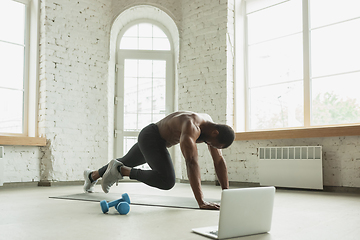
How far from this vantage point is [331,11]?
15.8 ft

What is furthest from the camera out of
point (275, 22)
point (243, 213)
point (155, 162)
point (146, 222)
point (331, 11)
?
point (275, 22)

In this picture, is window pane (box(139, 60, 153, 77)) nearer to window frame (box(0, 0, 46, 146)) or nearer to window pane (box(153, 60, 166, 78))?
window pane (box(153, 60, 166, 78))

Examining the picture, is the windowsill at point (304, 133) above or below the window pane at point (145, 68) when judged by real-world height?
below

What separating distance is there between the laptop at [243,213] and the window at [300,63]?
3.22 meters

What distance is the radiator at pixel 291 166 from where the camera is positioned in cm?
439

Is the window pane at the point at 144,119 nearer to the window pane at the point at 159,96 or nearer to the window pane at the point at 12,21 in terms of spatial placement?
the window pane at the point at 159,96

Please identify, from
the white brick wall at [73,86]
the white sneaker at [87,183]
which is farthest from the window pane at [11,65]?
the white sneaker at [87,183]

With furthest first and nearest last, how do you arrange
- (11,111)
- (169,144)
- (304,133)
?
(11,111)
(304,133)
(169,144)

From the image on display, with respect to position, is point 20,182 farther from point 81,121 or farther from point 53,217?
point 53,217

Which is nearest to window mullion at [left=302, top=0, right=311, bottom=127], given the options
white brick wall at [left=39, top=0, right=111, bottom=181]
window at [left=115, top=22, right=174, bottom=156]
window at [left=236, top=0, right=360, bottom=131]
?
window at [left=236, top=0, right=360, bottom=131]

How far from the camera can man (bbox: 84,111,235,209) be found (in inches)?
95.4

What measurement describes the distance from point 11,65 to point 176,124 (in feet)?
11.9

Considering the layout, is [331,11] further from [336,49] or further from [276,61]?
[276,61]

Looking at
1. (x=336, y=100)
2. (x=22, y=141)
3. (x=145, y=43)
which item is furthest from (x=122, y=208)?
(x=145, y=43)
